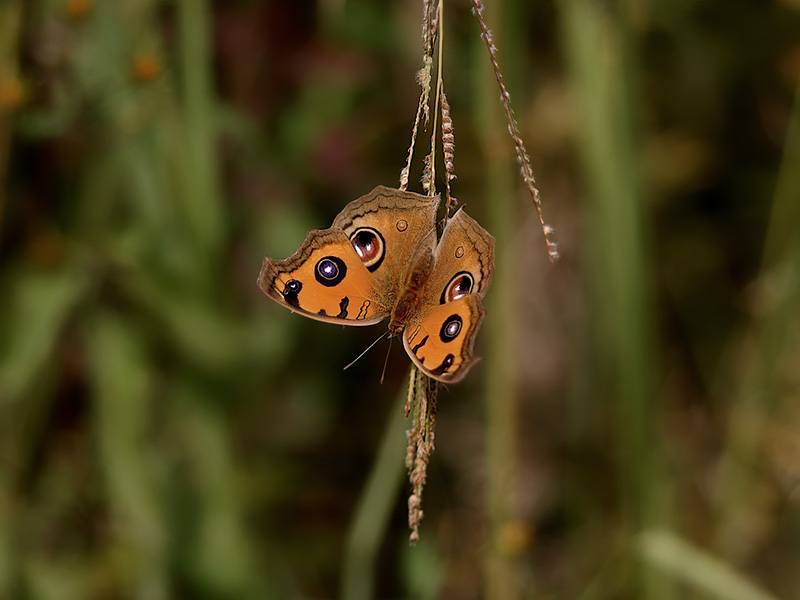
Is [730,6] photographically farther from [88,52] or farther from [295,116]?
[88,52]

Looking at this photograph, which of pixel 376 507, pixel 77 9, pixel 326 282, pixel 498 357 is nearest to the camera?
pixel 326 282

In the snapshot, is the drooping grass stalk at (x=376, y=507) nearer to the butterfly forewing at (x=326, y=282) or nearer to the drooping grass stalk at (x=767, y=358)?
the butterfly forewing at (x=326, y=282)

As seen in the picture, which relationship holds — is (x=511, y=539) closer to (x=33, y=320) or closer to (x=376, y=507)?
(x=376, y=507)

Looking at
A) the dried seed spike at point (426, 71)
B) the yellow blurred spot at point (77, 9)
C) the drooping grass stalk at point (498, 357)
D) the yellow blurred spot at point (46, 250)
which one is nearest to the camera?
the dried seed spike at point (426, 71)

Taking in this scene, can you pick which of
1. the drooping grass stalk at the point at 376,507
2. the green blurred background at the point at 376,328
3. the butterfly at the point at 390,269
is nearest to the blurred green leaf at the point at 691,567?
the green blurred background at the point at 376,328

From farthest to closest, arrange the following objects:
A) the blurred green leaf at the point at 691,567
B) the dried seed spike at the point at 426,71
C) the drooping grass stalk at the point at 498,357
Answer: the blurred green leaf at the point at 691,567 → the drooping grass stalk at the point at 498,357 → the dried seed spike at the point at 426,71

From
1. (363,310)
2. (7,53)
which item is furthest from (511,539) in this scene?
(7,53)
